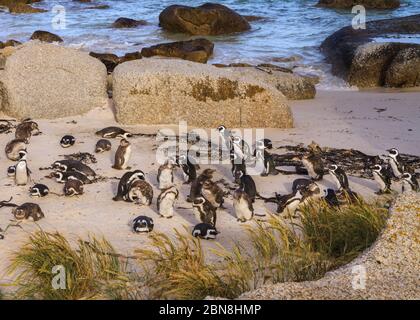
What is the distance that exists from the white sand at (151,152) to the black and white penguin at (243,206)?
0.11 m

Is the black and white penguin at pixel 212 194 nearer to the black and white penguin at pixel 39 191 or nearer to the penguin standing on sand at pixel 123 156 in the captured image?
the penguin standing on sand at pixel 123 156

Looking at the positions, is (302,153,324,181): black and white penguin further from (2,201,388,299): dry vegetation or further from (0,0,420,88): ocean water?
(0,0,420,88): ocean water

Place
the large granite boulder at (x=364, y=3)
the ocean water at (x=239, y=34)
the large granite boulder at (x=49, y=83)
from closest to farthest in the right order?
the large granite boulder at (x=49, y=83)
the ocean water at (x=239, y=34)
the large granite boulder at (x=364, y=3)

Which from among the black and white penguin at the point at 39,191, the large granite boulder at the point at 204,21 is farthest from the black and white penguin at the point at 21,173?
the large granite boulder at the point at 204,21

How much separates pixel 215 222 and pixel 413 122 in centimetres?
549

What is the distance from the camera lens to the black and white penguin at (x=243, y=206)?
7.27m

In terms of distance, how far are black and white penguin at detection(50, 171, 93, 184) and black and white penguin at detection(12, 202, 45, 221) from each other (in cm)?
106

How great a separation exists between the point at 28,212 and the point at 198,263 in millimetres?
2385

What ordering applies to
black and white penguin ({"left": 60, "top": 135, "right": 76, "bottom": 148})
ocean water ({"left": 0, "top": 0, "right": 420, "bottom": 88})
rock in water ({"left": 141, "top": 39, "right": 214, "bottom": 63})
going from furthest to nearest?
ocean water ({"left": 0, "top": 0, "right": 420, "bottom": 88}), rock in water ({"left": 141, "top": 39, "right": 214, "bottom": 63}), black and white penguin ({"left": 60, "top": 135, "right": 76, "bottom": 148})

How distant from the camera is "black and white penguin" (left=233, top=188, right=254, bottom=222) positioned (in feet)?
23.9

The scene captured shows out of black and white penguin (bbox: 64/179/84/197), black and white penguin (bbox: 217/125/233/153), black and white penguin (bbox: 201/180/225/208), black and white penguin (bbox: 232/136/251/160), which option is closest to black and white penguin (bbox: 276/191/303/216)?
black and white penguin (bbox: 201/180/225/208)

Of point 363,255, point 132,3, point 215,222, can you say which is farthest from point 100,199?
point 132,3
